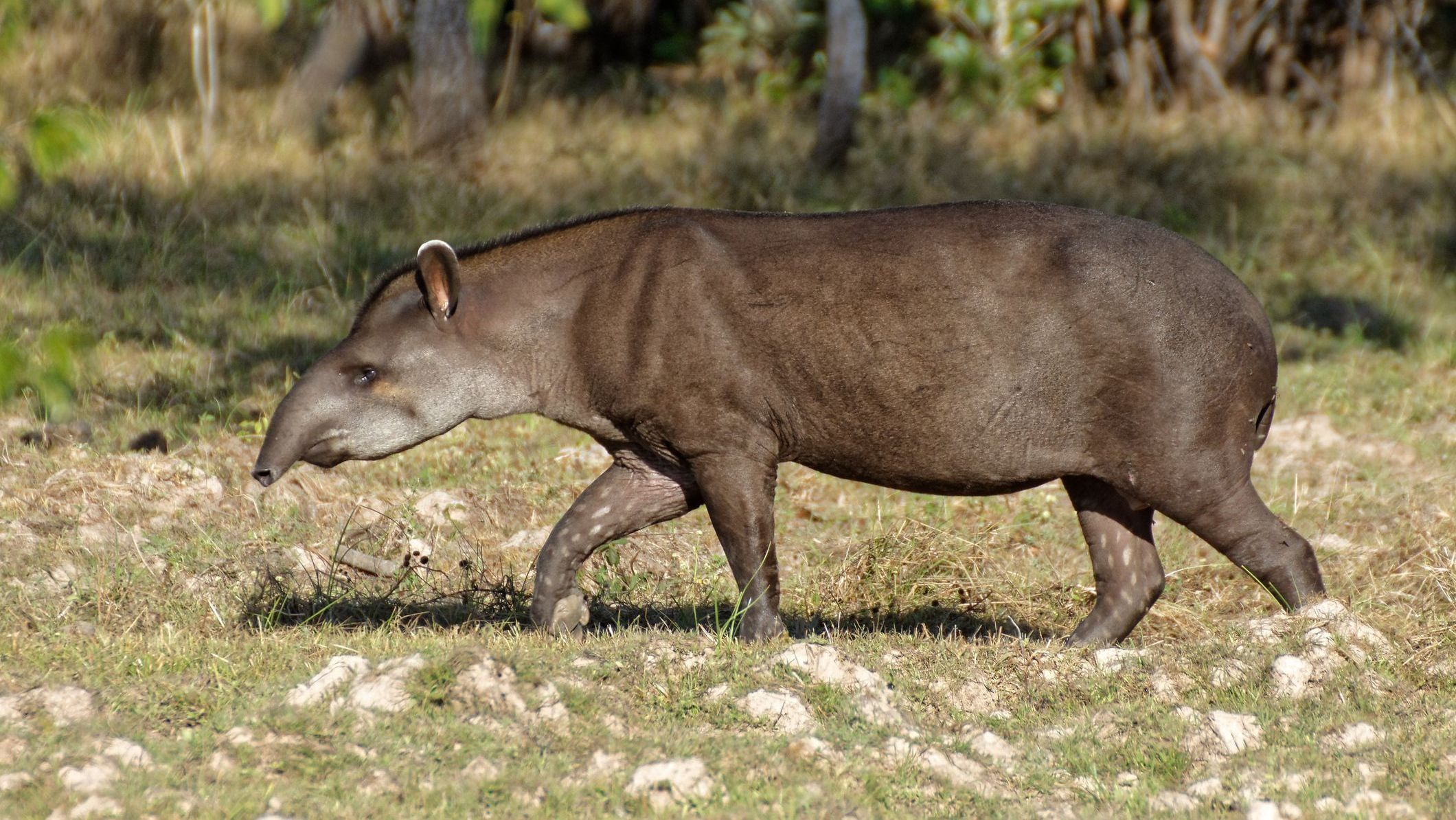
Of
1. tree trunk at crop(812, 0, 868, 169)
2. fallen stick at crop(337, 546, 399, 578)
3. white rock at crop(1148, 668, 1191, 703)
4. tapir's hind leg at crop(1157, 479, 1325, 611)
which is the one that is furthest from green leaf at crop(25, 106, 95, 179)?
tree trunk at crop(812, 0, 868, 169)

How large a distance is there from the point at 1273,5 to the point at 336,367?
11.3 meters

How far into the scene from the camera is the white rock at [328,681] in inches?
200

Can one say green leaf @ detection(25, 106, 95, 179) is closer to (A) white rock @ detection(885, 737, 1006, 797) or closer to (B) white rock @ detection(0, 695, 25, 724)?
(B) white rock @ detection(0, 695, 25, 724)

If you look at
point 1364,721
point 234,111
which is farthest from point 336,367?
point 234,111

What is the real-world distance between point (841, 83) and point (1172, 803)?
9537mm

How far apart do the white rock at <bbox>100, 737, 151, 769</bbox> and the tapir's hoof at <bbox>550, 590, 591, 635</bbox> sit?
6.40 ft

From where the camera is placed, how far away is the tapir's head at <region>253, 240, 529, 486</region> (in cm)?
626

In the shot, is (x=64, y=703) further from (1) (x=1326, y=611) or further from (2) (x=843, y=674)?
(1) (x=1326, y=611)

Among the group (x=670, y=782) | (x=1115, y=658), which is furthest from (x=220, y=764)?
(x=1115, y=658)

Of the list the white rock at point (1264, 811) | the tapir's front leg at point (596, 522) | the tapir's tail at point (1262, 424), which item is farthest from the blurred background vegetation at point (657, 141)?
the white rock at point (1264, 811)

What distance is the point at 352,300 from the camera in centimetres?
1131

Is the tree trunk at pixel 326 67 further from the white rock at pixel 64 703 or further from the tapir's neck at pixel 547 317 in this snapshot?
the white rock at pixel 64 703

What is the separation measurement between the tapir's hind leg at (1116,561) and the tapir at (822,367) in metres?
0.24

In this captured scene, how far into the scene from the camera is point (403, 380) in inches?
249
